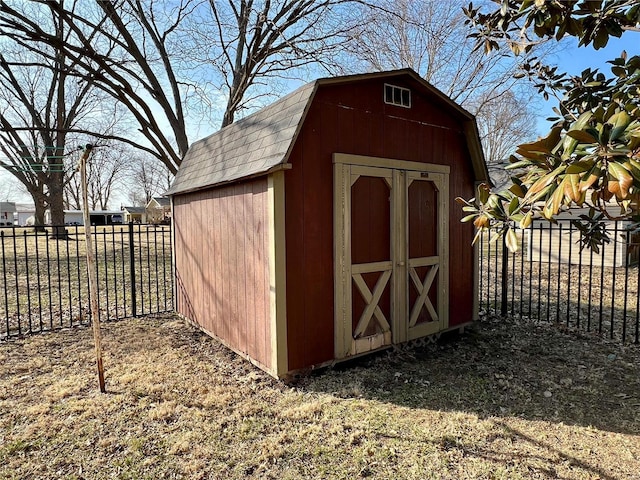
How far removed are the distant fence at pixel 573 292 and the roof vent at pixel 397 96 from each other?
176cm

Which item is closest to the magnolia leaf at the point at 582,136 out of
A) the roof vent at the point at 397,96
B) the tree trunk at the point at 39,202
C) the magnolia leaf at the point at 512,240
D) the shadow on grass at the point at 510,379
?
the magnolia leaf at the point at 512,240

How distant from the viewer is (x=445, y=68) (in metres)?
15.2

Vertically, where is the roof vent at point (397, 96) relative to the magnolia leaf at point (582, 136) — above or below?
above

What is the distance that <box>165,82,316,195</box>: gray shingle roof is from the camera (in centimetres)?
339

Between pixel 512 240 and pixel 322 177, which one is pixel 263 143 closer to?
pixel 322 177

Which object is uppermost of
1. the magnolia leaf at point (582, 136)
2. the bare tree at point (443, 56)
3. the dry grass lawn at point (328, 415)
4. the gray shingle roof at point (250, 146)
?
the bare tree at point (443, 56)

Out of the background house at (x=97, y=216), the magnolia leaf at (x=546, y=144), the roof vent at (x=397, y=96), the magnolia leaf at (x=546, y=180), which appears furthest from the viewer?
the background house at (x=97, y=216)

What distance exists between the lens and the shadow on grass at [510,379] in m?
3.07

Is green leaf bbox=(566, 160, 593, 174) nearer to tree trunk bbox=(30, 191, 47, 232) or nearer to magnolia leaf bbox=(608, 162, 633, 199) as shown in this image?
magnolia leaf bbox=(608, 162, 633, 199)

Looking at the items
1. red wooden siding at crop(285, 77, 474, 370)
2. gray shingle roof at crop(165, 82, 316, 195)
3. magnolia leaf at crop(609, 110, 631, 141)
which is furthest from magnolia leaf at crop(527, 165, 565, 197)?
red wooden siding at crop(285, 77, 474, 370)

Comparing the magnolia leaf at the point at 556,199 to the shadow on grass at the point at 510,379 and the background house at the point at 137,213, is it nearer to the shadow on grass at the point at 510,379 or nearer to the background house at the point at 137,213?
the shadow on grass at the point at 510,379

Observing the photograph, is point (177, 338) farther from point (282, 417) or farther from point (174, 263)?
point (282, 417)

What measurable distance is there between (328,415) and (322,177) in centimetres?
211

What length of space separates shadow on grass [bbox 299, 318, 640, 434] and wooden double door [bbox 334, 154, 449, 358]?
1.03 ft
